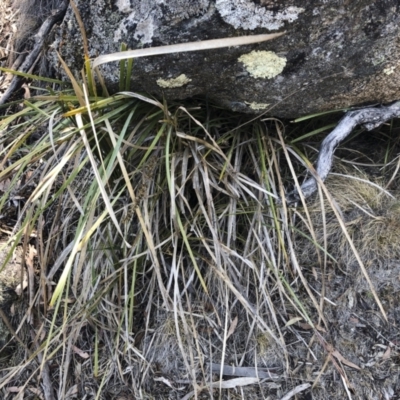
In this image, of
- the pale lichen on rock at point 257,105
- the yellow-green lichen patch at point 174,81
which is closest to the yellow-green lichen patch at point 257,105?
the pale lichen on rock at point 257,105

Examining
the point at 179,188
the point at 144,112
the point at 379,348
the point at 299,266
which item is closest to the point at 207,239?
the point at 179,188

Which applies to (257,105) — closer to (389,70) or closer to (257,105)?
(257,105)

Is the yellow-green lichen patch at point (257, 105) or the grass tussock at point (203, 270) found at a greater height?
the yellow-green lichen patch at point (257, 105)

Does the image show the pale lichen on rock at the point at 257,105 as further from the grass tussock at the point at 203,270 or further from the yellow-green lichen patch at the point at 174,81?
the yellow-green lichen patch at the point at 174,81

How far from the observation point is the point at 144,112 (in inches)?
55.1

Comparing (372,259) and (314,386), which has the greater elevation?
(372,259)

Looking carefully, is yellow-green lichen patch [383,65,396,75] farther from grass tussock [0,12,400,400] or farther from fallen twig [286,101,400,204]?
grass tussock [0,12,400,400]

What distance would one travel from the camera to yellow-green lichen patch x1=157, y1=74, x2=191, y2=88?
1.22 meters

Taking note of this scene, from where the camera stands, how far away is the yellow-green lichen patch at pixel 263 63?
1.17 meters

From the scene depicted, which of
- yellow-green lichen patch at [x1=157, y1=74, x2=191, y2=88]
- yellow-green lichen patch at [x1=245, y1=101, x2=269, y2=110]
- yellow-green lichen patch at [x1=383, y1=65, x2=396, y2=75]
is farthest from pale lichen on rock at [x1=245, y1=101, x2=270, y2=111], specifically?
yellow-green lichen patch at [x1=383, y1=65, x2=396, y2=75]

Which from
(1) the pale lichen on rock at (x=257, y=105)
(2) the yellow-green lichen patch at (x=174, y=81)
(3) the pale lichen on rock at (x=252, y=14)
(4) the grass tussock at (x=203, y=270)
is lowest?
(4) the grass tussock at (x=203, y=270)

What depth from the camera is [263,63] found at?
3.87 ft

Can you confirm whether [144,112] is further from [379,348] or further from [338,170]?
[379,348]

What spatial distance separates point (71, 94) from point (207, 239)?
23.2 inches
